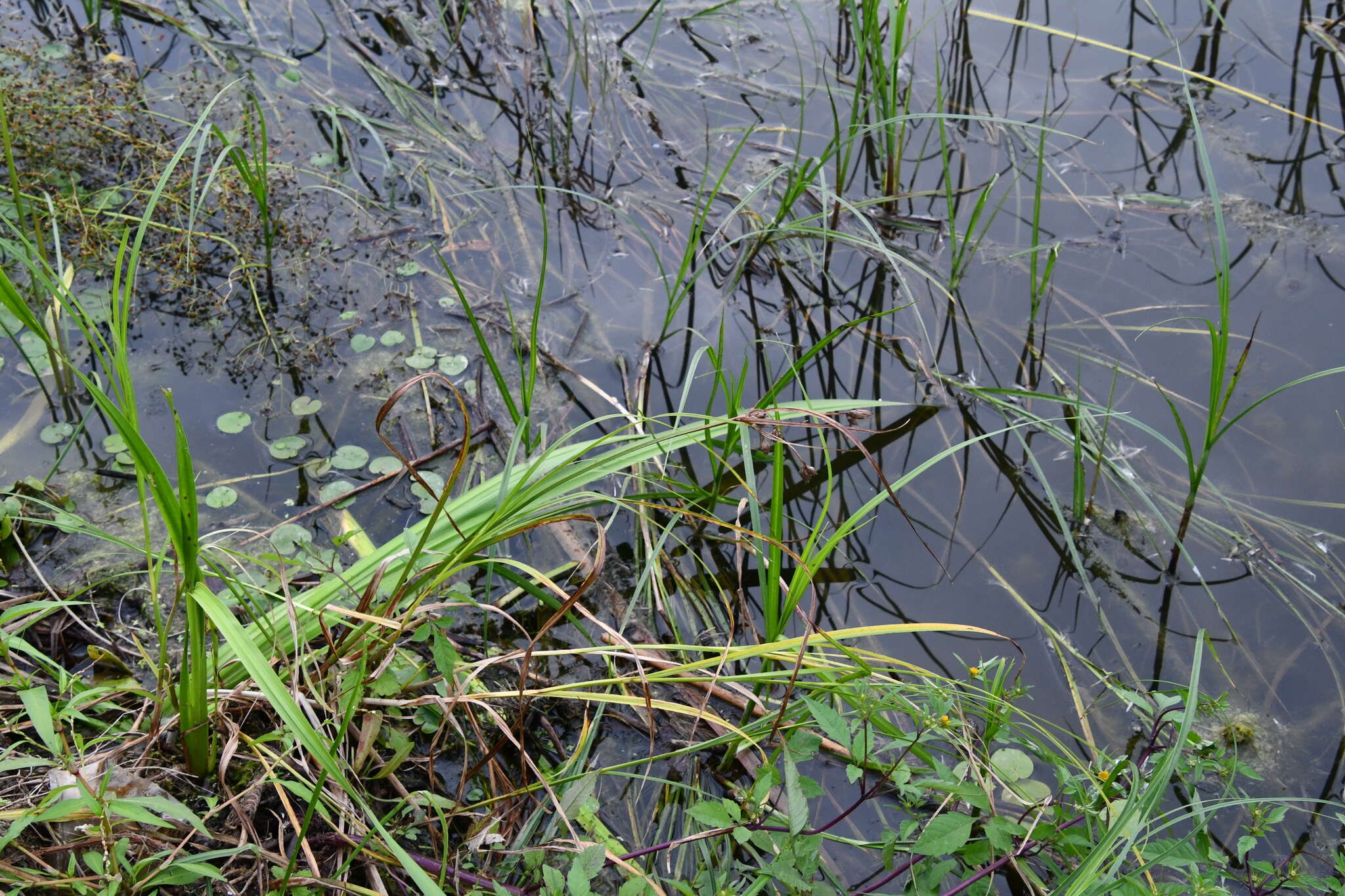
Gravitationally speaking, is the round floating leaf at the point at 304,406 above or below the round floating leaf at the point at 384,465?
above

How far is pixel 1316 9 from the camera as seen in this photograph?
Result: 11.4ft

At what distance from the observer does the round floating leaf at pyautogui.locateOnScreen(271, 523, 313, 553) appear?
82.2 inches

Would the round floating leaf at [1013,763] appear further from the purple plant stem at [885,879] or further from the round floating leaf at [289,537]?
the round floating leaf at [289,537]

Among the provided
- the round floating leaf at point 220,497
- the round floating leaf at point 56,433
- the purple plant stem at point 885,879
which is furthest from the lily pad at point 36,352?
the purple plant stem at point 885,879

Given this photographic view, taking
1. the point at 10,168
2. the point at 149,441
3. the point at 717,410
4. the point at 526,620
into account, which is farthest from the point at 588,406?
the point at 10,168

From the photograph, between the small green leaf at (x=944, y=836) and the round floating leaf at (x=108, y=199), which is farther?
the round floating leaf at (x=108, y=199)

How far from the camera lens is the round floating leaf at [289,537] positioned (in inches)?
82.2

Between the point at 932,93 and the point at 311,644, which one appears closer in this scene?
the point at 311,644

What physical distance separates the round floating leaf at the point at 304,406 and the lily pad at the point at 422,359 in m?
0.26

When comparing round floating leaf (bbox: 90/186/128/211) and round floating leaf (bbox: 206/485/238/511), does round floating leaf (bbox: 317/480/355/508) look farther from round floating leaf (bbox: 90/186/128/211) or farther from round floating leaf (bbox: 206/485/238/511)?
round floating leaf (bbox: 90/186/128/211)

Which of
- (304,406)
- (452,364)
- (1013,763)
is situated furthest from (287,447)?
(1013,763)

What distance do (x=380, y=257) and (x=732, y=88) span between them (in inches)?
57.6

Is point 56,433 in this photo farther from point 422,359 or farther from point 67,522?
point 422,359

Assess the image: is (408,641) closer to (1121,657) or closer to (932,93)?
(1121,657)
